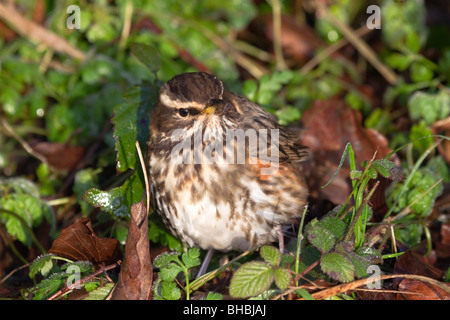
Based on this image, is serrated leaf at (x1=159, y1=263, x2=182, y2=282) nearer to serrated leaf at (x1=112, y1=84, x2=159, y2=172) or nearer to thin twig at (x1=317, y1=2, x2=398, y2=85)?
serrated leaf at (x1=112, y1=84, x2=159, y2=172)

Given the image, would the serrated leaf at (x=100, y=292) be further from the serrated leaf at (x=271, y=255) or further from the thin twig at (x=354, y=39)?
the thin twig at (x=354, y=39)

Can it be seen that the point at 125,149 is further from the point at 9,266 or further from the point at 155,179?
the point at 9,266

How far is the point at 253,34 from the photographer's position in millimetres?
6184

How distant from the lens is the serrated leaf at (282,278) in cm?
289

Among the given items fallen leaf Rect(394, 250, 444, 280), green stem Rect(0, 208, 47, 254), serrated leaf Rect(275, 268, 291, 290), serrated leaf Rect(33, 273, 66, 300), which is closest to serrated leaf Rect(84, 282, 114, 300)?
serrated leaf Rect(33, 273, 66, 300)

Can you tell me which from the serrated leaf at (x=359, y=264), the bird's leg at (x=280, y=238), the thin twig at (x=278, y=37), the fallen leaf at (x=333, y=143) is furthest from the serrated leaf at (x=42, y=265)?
the thin twig at (x=278, y=37)

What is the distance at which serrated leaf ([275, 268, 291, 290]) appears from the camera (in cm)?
289

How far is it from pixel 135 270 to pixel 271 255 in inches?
28.2

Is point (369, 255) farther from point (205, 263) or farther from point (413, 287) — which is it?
point (205, 263)

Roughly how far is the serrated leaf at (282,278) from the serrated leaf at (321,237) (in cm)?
24

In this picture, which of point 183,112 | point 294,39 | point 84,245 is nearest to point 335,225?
point 183,112

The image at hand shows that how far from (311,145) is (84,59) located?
222 centimetres

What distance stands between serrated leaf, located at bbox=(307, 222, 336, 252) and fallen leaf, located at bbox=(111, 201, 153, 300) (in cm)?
88
